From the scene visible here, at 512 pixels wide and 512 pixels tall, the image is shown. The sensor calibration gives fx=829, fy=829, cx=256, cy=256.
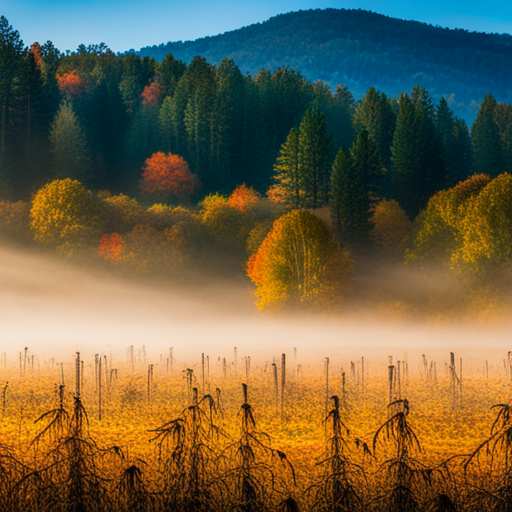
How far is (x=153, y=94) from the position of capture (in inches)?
6909

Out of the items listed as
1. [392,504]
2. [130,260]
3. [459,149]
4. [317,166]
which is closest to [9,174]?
[130,260]

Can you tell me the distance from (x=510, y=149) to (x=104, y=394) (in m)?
→ 132

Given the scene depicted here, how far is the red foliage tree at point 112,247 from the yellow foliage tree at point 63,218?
1.54 meters

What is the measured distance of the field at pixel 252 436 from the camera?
20.2 metres

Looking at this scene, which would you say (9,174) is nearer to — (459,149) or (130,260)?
(130,260)

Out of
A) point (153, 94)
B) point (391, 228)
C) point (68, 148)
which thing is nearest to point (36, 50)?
point (153, 94)

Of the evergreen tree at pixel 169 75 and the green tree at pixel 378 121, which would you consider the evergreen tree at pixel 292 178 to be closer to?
the green tree at pixel 378 121

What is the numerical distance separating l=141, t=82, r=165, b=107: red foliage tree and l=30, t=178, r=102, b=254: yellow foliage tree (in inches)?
2334

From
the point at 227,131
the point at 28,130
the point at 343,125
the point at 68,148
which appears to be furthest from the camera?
the point at 343,125

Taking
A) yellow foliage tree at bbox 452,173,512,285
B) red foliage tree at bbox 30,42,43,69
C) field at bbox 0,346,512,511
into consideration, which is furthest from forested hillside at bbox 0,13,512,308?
field at bbox 0,346,512,511

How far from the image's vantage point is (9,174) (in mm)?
121375

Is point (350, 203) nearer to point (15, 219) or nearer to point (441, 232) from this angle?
point (441, 232)

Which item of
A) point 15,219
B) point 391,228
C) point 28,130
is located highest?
point 28,130

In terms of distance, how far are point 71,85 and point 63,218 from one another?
61.7 metres
